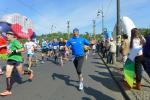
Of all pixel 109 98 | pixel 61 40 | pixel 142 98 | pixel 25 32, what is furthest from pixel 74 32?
pixel 25 32

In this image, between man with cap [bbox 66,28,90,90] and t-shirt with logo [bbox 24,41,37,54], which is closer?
man with cap [bbox 66,28,90,90]

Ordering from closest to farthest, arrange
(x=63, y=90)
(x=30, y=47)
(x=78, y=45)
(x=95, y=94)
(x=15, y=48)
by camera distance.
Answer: (x=95, y=94) < (x=15, y=48) < (x=63, y=90) < (x=78, y=45) < (x=30, y=47)

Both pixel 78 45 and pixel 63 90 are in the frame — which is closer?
pixel 63 90

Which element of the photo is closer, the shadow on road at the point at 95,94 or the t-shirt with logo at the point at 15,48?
the shadow on road at the point at 95,94

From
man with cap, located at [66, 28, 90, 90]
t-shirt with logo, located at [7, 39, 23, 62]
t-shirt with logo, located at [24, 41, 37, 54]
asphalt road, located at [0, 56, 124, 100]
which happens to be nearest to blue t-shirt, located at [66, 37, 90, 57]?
man with cap, located at [66, 28, 90, 90]

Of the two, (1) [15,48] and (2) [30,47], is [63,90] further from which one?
(2) [30,47]

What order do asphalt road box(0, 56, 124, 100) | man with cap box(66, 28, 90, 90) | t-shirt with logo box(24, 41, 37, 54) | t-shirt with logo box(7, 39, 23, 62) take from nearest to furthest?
asphalt road box(0, 56, 124, 100) < t-shirt with logo box(7, 39, 23, 62) < man with cap box(66, 28, 90, 90) < t-shirt with logo box(24, 41, 37, 54)

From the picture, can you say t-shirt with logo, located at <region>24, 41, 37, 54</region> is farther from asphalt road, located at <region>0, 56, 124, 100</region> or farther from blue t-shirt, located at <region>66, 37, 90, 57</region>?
blue t-shirt, located at <region>66, 37, 90, 57</region>

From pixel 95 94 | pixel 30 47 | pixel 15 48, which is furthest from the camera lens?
pixel 30 47

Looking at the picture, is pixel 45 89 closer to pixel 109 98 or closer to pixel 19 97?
pixel 19 97

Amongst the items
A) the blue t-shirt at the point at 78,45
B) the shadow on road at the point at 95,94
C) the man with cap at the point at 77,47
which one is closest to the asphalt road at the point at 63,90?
the shadow on road at the point at 95,94

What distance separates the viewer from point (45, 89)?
463 inches

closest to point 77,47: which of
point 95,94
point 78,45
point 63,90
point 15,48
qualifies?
point 78,45

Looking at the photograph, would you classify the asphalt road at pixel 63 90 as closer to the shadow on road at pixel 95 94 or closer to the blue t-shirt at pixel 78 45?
the shadow on road at pixel 95 94
